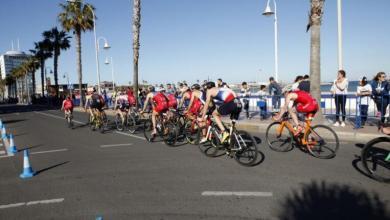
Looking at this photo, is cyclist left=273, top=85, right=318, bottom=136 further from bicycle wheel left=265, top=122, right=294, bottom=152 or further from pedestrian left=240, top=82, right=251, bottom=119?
pedestrian left=240, top=82, right=251, bottom=119

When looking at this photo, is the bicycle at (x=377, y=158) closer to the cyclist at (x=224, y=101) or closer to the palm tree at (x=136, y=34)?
the cyclist at (x=224, y=101)

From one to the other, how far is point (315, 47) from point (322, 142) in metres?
5.70

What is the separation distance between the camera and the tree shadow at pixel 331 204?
4.16m

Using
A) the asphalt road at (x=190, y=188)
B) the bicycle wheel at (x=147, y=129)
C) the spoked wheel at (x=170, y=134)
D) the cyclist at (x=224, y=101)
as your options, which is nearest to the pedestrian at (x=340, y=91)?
the asphalt road at (x=190, y=188)

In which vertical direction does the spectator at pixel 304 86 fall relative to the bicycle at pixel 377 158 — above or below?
above

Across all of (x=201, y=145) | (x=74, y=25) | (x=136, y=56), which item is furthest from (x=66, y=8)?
(x=201, y=145)

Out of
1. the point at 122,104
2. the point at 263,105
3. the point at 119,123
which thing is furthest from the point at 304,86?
the point at 119,123

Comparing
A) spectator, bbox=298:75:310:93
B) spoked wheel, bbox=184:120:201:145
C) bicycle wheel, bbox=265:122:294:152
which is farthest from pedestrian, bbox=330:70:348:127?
spoked wheel, bbox=184:120:201:145

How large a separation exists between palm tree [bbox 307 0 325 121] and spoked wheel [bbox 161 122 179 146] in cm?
545

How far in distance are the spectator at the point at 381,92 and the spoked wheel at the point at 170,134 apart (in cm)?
659

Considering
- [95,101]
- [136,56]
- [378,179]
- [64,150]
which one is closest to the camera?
[378,179]

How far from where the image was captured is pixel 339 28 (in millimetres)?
12312

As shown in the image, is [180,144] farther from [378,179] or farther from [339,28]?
[339,28]

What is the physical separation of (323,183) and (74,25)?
114ft
